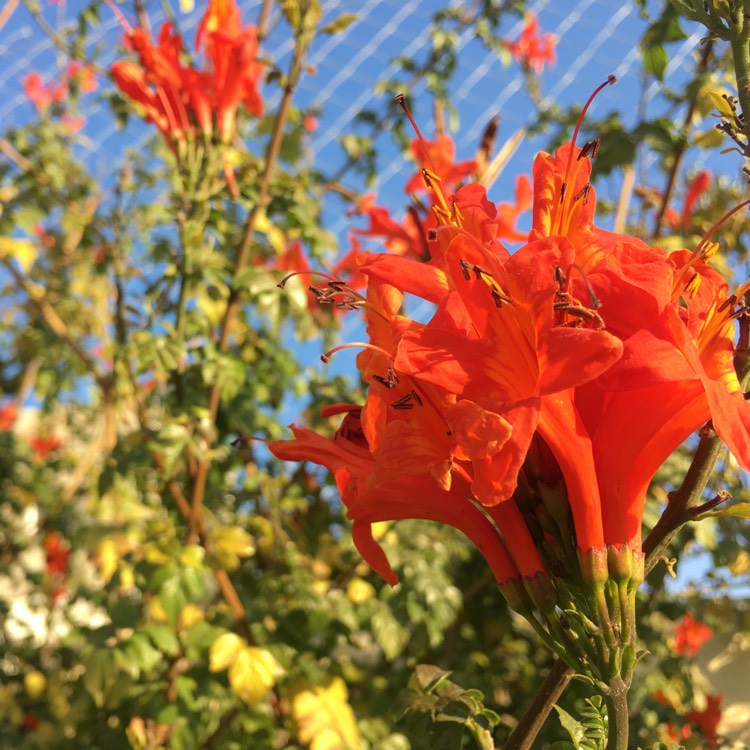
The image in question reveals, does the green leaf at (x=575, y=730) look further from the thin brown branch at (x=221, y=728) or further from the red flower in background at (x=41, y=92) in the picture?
the red flower in background at (x=41, y=92)

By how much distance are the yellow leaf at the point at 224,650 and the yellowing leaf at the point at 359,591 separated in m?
0.42

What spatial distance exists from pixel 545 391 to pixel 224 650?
1361 millimetres

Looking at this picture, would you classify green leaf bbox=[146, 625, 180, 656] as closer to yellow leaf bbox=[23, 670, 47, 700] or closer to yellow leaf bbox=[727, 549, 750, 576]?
yellow leaf bbox=[727, 549, 750, 576]

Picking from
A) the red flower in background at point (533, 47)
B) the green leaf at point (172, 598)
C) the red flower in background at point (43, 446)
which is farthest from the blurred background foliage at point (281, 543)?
the red flower in background at point (43, 446)

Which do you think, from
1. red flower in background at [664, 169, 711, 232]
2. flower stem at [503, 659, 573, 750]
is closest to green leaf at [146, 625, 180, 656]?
flower stem at [503, 659, 573, 750]

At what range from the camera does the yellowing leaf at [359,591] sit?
2.19 metres

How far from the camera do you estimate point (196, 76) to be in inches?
83.0

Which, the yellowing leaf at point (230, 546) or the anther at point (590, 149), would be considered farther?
the yellowing leaf at point (230, 546)

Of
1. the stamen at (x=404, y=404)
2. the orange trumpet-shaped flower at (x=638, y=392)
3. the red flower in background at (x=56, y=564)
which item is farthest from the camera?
the red flower in background at (x=56, y=564)

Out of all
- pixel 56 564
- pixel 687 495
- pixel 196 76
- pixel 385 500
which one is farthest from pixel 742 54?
pixel 56 564

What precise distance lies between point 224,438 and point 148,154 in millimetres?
2612

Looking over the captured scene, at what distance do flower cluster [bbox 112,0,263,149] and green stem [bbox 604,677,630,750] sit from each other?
70.7 inches

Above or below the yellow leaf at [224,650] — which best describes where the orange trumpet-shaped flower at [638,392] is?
above

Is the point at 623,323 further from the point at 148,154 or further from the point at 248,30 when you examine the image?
the point at 148,154
